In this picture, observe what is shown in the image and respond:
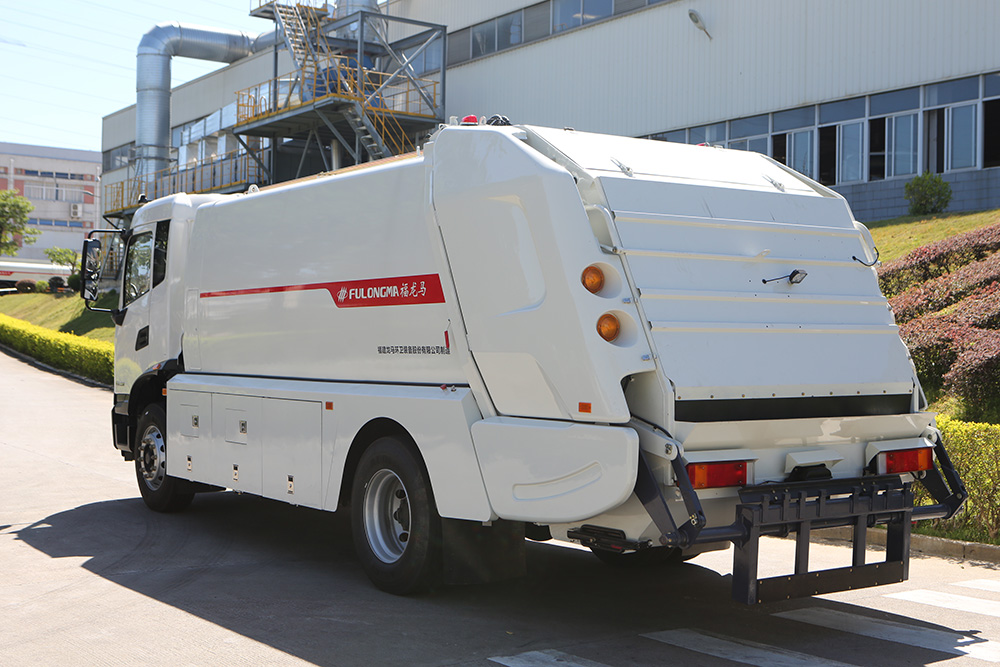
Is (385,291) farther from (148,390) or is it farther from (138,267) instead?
(138,267)

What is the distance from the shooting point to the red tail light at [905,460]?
648 cm

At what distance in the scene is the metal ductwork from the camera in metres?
41.0

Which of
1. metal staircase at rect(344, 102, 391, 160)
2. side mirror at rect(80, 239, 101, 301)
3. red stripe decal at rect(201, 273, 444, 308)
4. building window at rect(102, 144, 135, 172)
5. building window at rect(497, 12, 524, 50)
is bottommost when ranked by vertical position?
red stripe decal at rect(201, 273, 444, 308)

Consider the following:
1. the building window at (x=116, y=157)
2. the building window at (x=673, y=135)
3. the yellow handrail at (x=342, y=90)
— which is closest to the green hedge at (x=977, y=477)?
the building window at (x=673, y=135)

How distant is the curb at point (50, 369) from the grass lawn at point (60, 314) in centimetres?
234

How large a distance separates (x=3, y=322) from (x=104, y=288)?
32253 millimetres

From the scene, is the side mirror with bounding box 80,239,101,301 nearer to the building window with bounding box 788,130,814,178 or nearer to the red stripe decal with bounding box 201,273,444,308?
the red stripe decal with bounding box 201,273,444,308

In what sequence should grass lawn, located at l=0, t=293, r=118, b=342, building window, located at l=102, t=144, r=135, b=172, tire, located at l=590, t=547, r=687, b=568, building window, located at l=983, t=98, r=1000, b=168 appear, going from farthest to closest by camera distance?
building window, located at l=102, t=144, r=135, b=172 → grass lawn, located at l=0, t=293, r=118, b=342 → building window, located at l=983, t=98, r=1000, b=168 → tire, located at l=590, t=547, r=687, b=568

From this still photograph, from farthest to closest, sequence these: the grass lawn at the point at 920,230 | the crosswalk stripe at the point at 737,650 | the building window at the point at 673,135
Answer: the building window at the point at 673,135 < the grass lawn at the point at 920,230 < the crosswalk stripe at the point at 737,650

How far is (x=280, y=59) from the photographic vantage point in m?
38.9

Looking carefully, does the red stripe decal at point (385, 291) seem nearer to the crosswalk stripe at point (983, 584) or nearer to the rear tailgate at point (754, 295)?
the rear tailgate at point (754, 295)

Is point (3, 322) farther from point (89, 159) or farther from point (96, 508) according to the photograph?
point (89, 159)

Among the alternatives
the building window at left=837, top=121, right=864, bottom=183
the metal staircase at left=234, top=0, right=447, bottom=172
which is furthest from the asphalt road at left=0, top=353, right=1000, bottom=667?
the metal staircase at left=234, top=0, right=447, bottom=172

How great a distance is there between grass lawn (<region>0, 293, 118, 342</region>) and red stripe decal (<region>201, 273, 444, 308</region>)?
91.4ft
